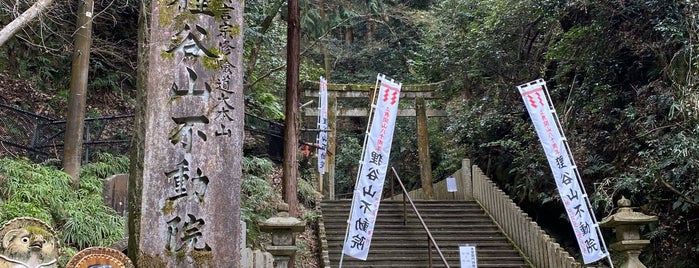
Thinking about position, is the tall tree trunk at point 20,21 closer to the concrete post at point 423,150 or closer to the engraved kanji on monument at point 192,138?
the engraved kanji on monument at point 192,138

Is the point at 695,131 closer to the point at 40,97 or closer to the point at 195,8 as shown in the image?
the point at 195,8

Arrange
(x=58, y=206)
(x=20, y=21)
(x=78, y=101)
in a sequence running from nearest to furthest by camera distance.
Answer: (x=20, y=21), (x=58, y=206), (x=78, y=101)

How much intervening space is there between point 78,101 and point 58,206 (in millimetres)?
2008

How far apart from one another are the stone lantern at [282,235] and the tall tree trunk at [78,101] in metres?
3.22

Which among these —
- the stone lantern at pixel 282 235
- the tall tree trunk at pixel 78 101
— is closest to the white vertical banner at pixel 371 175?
Result: the stone lantern at pixel 282 235

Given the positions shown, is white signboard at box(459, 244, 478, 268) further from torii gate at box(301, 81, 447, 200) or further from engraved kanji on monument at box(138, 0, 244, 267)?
torii gate at box(301, 81, 447, 200)

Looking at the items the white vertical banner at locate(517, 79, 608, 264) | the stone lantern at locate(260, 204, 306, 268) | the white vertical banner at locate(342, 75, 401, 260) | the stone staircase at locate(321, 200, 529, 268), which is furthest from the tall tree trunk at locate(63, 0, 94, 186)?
the white vertical banner at locate(517, 79, 608, 264)

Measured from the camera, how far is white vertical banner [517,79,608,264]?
7.45m

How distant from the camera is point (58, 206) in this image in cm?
682

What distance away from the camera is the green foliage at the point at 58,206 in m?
6.39

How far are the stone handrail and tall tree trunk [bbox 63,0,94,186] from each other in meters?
6.98

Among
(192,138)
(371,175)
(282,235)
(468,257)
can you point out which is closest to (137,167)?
(192,138)

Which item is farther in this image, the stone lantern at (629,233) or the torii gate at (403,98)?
the torii gate at (403,98)

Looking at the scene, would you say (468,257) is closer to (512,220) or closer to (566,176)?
(566,176)
